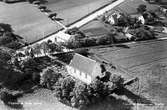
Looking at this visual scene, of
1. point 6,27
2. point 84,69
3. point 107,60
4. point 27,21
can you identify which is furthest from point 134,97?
point 27,21

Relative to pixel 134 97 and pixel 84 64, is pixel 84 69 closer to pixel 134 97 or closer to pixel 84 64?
pixel 84 64

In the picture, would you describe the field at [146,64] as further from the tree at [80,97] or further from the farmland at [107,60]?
the tree at [80,97]

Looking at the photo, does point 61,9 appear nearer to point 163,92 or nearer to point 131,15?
point 131,15

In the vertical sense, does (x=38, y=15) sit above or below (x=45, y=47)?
above

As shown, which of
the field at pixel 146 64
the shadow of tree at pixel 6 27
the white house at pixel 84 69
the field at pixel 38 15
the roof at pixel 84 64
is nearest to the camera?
the field at pixel 146 64

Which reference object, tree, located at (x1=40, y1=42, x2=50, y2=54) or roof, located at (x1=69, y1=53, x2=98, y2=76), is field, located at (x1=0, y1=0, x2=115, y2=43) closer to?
tree, located at (x1=40, y1=42, x2=50, y2=54)

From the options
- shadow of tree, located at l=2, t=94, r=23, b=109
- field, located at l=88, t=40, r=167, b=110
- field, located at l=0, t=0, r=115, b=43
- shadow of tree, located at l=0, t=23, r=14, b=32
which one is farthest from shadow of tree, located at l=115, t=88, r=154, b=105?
shadow of tree, located at l=0, t=23, r=14, b=32

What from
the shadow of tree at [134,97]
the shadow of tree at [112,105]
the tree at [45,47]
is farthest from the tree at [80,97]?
the tree at [45,47]
